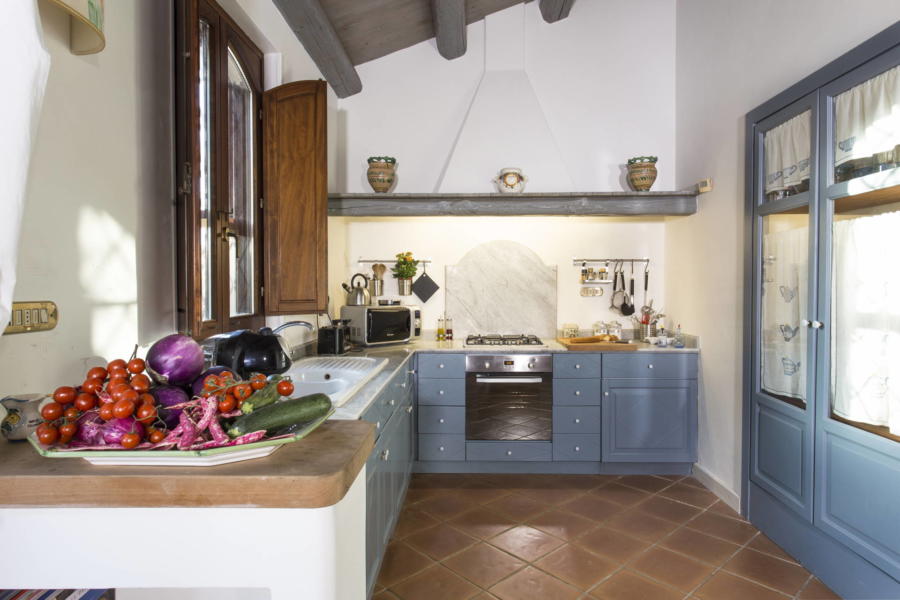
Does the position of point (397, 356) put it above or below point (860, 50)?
below

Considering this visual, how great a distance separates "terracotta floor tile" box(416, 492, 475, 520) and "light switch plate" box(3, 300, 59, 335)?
2.10 metres

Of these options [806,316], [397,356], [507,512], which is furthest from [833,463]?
[397,356]

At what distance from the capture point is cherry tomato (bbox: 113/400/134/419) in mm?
828

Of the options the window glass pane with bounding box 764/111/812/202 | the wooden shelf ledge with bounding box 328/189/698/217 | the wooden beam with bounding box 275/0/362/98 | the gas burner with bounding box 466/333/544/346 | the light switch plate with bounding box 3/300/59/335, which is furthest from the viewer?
the gas burner with bounding box 466/333/544/346

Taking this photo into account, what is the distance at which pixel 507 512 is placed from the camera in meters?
2.88

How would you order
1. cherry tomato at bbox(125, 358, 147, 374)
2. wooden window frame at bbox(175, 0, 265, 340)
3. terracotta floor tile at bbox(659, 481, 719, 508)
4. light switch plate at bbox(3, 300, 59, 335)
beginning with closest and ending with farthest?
cherry tomato at bbox(125, 358, 147, 374)
light switch plate at bbox(3, 300, 59, 335)
wooden window frame at bbox(175, 0, 265, 340)
terracotta floor tile at bbox(659, 481, 719, 508)

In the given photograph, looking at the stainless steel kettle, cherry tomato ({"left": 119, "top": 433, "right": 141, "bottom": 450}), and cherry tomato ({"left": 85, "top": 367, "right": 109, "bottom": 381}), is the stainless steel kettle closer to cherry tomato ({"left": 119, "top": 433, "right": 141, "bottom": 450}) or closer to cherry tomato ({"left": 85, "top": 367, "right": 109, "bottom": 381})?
cherry tomato ({"left": 85, "top": 367, "right": 109, "bottom": 381})

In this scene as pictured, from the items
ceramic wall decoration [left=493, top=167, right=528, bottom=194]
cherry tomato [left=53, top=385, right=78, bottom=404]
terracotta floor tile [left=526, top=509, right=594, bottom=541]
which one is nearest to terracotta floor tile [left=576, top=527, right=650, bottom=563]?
terracotta floor tile [left=526, top=509, right=594, bottom=541]

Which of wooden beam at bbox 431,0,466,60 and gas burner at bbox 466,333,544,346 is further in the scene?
gas burner at bbox 466,333,544,346

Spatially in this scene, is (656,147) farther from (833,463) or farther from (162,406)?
(162,406)

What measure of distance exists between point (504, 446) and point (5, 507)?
2.92 m

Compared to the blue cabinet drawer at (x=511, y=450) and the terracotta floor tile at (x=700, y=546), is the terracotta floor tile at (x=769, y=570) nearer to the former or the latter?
the terracotta floor tile at (x=700, y=546)

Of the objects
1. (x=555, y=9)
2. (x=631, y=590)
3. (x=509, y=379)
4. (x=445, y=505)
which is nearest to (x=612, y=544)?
(x=631, y=590)

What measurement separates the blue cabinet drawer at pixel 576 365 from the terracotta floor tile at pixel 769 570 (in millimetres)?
1289
